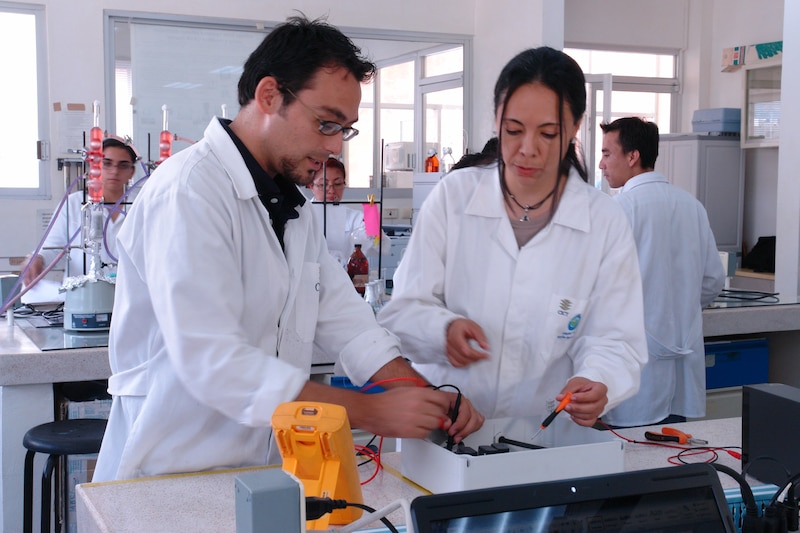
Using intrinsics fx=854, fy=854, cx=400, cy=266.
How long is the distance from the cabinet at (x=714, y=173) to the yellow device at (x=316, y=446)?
599 centimetres

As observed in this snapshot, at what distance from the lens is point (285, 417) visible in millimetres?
1025

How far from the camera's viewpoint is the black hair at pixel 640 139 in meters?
3.14

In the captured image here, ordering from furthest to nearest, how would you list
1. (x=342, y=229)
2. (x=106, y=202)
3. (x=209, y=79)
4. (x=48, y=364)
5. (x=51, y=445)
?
(x=209, y=79), (x=342, y=229), (x=106, y=202), (x=48, y=364), (x=51, y=445)


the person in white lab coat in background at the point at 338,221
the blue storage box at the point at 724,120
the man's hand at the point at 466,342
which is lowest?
the man's hand at the point at 466,342

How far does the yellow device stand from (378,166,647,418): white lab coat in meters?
0.51

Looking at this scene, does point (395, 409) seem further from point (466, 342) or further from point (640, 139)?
point (640, 139)

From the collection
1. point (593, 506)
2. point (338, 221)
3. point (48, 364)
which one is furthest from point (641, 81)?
point (593, 506)

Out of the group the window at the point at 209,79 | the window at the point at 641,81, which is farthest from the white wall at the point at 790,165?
the window at the point at 641,81

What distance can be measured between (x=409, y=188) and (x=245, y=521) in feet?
19.5

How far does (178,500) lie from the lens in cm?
123

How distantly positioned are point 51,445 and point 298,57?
137 centimetres

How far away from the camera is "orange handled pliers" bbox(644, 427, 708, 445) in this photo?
63.0 inches

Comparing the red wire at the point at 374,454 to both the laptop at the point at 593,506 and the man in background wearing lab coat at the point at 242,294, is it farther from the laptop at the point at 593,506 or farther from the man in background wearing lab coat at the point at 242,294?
the laptop at the point at 593,506

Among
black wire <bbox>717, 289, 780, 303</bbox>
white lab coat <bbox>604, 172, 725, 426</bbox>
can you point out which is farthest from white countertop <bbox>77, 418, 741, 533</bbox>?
black wire <bbox>717, 289, 780, 303</bbox>
